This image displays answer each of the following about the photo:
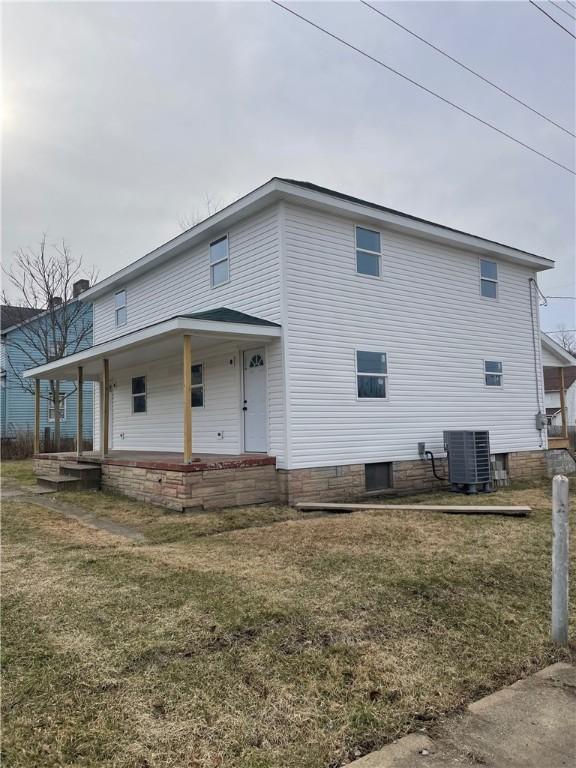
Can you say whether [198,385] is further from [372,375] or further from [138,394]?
[372,375]

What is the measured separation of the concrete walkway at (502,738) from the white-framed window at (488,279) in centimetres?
1182

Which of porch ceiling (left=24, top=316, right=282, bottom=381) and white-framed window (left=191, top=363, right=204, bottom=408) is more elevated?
porch ceiling (left=24, top=316, right=282, bottom=381)

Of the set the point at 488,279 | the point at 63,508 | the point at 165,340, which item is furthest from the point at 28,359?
the point at 488,279

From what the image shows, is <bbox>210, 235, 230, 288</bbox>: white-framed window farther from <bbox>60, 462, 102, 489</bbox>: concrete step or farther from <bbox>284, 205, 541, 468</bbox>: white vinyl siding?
<bbox>60, 462, 102, 489</bbox>: concrete step

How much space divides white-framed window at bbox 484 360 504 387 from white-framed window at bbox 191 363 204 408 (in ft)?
23.0

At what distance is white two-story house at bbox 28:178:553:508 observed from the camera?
30.6 feet

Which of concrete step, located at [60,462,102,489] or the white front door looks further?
concrete step, located at [60,462,102,489]

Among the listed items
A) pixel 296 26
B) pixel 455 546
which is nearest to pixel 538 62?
pixel 296 26

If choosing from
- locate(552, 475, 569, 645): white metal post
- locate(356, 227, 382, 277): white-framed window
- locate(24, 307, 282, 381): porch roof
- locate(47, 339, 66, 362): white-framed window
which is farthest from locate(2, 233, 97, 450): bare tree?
locate(552, 475, 569, 645): white metal post

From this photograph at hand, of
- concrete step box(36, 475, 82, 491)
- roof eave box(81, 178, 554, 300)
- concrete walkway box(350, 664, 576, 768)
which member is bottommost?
concrete walkway box(350, 664, 576, 768)

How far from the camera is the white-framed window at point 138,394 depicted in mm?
14062

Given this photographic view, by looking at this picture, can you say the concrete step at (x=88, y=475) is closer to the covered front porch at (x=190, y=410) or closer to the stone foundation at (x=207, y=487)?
the covered front porch at (x=190, y=410)

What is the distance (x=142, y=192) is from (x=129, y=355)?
602cm

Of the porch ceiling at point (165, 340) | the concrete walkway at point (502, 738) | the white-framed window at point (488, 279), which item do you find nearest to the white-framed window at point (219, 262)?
the porch ceiling at point (165, 340)
